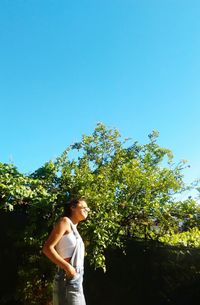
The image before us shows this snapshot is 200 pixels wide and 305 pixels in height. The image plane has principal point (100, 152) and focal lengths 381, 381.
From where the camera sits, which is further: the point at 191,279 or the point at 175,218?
the point at 175,218

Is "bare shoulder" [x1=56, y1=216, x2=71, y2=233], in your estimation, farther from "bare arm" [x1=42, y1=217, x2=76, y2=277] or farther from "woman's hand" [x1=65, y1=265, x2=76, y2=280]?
"woman's hand" [x1=65, y1=265, x2=76, y2=280]

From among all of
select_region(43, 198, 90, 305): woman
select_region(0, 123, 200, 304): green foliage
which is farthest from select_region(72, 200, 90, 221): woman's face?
select_region(0, 123, 200, 304): green foliage

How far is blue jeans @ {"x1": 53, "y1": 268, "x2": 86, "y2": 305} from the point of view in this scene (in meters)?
2.96

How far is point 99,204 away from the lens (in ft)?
22.1

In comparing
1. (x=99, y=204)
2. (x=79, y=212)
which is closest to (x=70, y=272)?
(x=79, y=212)

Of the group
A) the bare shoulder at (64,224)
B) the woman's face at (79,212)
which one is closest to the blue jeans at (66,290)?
the bare shoulder at (64,224)

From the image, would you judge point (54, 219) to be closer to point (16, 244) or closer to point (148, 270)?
point (16, 244)

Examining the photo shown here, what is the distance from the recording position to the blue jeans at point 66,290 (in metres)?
2.96

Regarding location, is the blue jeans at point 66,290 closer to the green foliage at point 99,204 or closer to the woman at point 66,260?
the woman at point 66,260

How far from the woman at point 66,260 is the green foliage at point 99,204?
3286mm

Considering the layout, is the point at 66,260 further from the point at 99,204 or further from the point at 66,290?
the point at 99,204

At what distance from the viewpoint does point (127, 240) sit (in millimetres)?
7094

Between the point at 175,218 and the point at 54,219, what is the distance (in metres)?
2.70

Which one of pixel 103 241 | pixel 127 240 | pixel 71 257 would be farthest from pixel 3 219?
pixel 71 257
